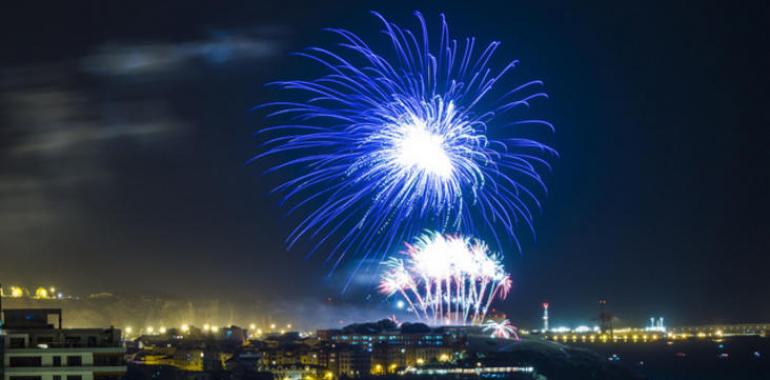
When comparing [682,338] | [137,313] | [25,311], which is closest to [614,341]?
[682,338]

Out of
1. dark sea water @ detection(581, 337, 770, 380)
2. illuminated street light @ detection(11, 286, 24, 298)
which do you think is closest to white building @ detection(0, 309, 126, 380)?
illuminated street light @ detection(11, 286, 24, 298)

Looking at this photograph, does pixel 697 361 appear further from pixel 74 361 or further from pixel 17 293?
pixel 74 361

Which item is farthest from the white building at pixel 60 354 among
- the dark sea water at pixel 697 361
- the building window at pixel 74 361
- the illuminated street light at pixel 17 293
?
the dark sea water at pixel 697 361

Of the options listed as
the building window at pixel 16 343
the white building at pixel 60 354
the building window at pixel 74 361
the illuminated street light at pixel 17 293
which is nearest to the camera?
the white building at pixel 60 354

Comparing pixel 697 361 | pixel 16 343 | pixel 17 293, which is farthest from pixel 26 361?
pixel 697 361

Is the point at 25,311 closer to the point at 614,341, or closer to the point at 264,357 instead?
the point at 264,357

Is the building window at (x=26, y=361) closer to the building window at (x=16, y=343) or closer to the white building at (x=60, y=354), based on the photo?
the white building at (x=60, y=354)

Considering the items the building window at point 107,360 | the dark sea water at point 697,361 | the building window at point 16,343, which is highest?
the building window at point 16,343

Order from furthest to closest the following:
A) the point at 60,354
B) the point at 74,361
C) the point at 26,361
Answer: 1. the point at 74,361
2. the point at 60,354
3. the point at 26,361
